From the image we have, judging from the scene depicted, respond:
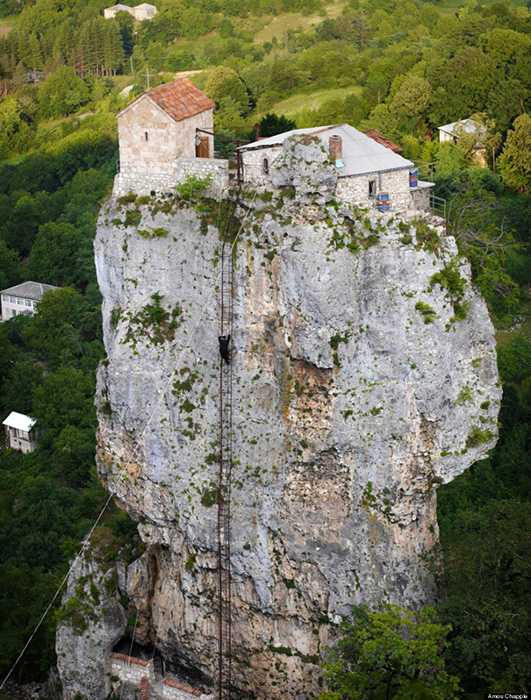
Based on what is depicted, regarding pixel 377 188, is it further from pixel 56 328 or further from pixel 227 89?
pixel 227 89

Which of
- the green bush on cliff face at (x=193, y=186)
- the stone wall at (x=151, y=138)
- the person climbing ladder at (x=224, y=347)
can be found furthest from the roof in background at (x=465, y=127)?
the person climbing ladder at (x=224, y=347)

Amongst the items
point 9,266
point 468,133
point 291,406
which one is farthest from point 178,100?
point 9,266

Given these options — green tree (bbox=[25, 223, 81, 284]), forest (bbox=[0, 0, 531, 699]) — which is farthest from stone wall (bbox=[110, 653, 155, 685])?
green tree (bbox=[25, 223, 81, 284])

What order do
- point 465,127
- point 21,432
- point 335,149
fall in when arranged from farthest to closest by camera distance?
point 21,432
point 465,127
point 335,149

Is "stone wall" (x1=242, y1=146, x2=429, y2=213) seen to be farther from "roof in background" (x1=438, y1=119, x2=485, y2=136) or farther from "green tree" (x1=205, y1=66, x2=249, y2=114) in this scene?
"green tree" (x1=205, y1=66, x2=249, y2=114)

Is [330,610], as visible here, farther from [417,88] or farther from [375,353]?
[417,88]

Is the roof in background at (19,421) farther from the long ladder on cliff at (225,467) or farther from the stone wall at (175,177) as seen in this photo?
the stone wall at (175,177)
